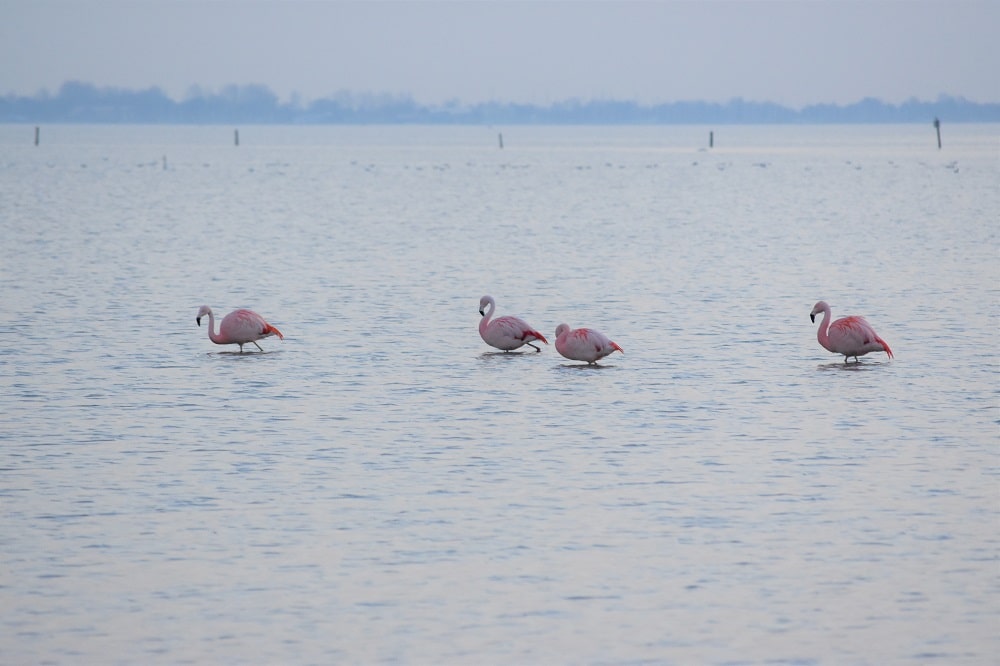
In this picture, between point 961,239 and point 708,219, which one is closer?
point 961,239

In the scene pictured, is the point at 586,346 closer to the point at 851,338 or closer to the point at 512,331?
the point at 512,331

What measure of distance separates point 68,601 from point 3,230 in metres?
41.0

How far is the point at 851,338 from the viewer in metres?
21.1

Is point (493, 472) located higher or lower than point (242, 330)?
lower

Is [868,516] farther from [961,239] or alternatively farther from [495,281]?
[961,239]

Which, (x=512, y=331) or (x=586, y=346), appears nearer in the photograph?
(x=586, y=346)

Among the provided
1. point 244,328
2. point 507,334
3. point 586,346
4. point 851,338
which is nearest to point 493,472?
point 586,346

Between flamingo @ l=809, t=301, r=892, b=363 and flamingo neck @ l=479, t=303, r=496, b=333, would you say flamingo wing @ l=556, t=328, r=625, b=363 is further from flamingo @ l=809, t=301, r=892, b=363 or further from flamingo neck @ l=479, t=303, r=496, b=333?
flamingo @ l=809, t=301, r=892, b=363

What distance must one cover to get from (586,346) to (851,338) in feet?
11.4

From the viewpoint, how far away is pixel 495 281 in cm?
3422

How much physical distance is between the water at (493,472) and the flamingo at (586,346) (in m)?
0.29

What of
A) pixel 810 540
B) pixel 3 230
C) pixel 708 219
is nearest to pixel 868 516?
pixel 810 540

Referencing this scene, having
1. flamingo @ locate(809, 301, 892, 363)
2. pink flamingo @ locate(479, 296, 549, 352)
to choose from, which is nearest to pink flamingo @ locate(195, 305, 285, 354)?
pink flamingo @ locate(479, 296, 549, 352)

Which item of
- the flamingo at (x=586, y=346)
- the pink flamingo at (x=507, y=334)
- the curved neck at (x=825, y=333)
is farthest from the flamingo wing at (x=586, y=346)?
the curved neck at (x=825, y=333)
